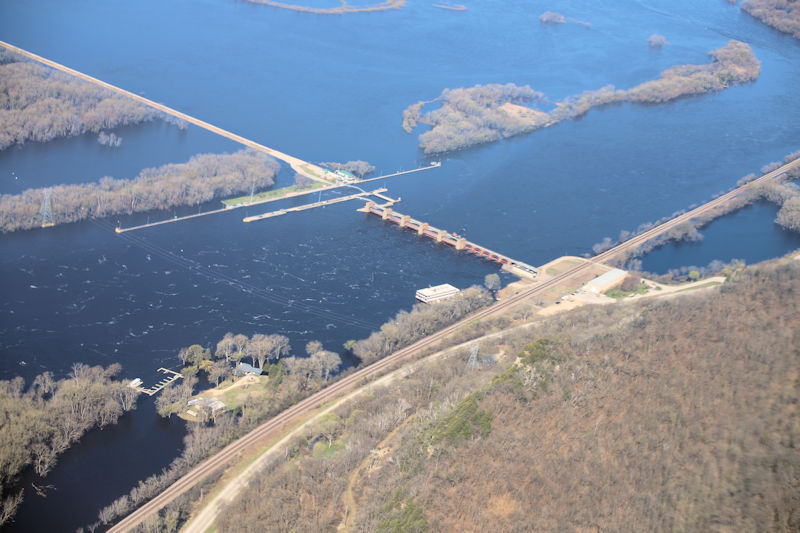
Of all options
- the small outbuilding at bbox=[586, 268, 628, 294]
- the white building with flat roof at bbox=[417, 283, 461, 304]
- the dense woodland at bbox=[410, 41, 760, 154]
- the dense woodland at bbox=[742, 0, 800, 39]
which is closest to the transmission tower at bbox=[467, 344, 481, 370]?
the white building with flat roof at bbox=[417, 283, 461, 304]

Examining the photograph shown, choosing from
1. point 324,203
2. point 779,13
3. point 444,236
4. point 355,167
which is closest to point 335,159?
point 355,167

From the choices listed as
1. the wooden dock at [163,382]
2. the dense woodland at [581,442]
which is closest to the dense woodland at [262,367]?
the wooden dock at [163,382]

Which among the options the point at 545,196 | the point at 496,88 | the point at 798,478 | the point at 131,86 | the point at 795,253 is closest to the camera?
the point at 798,478

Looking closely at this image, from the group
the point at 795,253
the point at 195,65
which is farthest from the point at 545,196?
the point at 195,65

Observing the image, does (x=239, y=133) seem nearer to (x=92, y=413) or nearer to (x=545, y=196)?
(x=545, y=196)

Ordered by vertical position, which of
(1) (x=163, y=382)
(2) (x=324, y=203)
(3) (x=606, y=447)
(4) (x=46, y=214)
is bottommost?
(1) (x=163, y=382)

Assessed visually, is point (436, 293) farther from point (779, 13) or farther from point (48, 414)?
point (779, 13)

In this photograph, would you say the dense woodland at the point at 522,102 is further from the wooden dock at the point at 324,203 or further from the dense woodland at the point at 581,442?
the dense woodland at the point at 581,442
